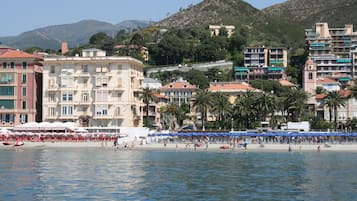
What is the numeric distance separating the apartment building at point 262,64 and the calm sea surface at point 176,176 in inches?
3530

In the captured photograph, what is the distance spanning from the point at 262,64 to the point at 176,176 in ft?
425

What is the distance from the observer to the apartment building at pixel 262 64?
7047 inches

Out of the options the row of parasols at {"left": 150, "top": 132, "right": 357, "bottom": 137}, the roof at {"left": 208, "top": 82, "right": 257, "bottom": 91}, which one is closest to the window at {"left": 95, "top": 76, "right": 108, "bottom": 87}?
the row of parasols at {"left": 150, "top": 132, "right": 357, "bottom": 137}

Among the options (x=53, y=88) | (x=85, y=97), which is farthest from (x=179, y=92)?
(x=53, y=88)

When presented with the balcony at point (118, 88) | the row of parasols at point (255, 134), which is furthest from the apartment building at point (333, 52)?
the balcony at point (118, 88)

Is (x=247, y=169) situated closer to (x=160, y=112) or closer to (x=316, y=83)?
(x=160, y=112)

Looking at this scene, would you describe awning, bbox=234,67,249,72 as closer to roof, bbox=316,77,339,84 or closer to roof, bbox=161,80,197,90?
roof, bbox=316,77,339,84

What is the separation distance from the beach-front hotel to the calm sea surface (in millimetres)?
24496

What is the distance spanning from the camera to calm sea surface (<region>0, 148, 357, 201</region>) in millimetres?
48906

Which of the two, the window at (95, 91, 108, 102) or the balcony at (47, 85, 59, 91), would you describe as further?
the balcony at (47, 85, 59, 91)

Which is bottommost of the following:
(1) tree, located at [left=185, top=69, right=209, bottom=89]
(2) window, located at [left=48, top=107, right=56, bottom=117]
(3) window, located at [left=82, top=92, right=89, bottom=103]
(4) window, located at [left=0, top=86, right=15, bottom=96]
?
(2) window, located at [left=48, top=107, right=56, bottom=117]

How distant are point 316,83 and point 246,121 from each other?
47.2m

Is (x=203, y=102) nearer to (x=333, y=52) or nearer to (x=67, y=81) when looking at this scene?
(x=67, y=81)

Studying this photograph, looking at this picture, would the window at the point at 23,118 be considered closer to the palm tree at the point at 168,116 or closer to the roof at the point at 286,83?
the palm tree at the point at 168,116
